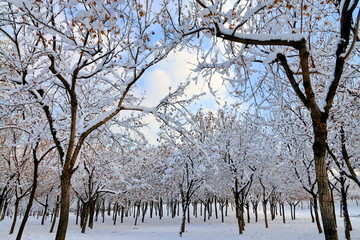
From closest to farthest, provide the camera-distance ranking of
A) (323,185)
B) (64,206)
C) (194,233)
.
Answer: (323,185), (64,206), (194,233)

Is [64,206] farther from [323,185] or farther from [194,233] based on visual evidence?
[194,233]

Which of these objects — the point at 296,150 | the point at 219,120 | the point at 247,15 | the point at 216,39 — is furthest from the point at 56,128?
the point at 219,120

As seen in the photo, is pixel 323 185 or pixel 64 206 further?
pixel 64 206

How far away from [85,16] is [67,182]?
4326 millimetres

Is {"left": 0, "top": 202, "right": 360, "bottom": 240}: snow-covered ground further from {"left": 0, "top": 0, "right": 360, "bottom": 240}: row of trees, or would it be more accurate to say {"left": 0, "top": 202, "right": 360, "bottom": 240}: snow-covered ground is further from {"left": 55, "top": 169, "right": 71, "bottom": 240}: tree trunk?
{"left": 55, "top": 169, "right": 71, "bottom": 240}: tree trunk

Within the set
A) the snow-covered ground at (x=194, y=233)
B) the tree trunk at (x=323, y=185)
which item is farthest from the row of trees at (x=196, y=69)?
the snow-covered ground at (x=194, y=233)

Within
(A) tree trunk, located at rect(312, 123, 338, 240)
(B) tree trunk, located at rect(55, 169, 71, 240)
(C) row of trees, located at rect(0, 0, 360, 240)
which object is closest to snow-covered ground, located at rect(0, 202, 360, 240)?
(C) row of trees, located at rect(0, 0, 360, 240)

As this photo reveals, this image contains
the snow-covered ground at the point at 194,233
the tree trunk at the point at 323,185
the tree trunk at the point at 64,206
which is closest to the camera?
the tree trunk at the point at 323,185

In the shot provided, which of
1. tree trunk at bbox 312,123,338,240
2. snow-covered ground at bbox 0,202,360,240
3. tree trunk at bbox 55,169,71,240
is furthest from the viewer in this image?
snow-covered ground at bbox 0,202,360,240

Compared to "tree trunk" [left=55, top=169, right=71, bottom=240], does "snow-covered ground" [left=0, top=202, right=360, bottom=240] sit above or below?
below

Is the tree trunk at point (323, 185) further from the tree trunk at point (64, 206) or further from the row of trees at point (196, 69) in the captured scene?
the tree trunk at point (64, 206)

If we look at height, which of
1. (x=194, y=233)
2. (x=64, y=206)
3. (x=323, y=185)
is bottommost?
(x=194, y=233)

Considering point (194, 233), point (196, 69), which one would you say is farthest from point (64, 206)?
point (194, 233)

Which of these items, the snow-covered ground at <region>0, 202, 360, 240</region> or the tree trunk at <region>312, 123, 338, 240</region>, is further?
the snow-covered ground at <region>0, 202, 360, 240</region>
